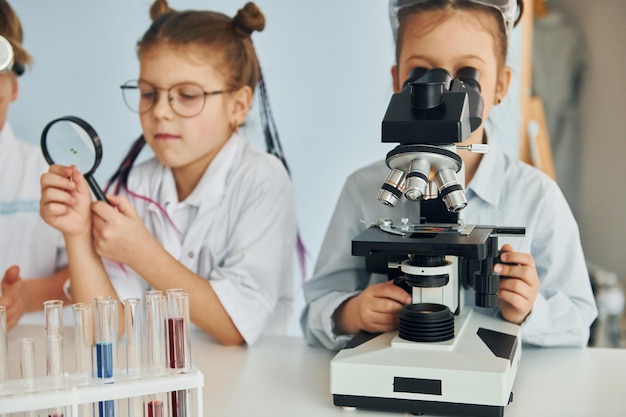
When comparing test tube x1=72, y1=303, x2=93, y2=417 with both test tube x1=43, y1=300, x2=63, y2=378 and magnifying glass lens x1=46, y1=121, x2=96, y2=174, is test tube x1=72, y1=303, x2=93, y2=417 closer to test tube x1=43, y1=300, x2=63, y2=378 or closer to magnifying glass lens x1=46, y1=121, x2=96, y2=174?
test tube x1=43, y1=300, x2=63, y2=378

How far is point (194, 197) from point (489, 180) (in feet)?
2.34

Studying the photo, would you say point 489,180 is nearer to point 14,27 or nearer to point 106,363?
point 106,363

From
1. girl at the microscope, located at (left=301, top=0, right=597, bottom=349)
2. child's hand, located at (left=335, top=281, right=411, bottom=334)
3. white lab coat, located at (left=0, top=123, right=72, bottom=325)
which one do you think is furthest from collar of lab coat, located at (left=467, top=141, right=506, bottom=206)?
white lab coat, located at (left=0, top=123, right=72, bottom=325)

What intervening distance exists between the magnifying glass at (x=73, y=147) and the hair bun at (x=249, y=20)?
452 millimetres

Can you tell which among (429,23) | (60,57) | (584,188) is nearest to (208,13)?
(60,57)

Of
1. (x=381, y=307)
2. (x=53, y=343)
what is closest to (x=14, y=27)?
(x=53, y=343)

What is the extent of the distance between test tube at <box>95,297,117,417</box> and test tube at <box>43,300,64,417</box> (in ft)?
0.19

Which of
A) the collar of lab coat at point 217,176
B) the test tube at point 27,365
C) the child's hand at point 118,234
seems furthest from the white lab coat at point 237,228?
→ the test tube at point 27,365

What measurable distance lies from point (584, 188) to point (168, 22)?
1.09m

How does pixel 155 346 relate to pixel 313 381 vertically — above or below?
above

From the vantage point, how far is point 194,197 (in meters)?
1.96

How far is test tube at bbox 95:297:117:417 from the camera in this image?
1.23m

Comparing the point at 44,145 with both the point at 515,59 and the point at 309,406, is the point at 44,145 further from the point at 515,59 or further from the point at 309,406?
the point at 515,59

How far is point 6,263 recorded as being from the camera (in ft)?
6.89
